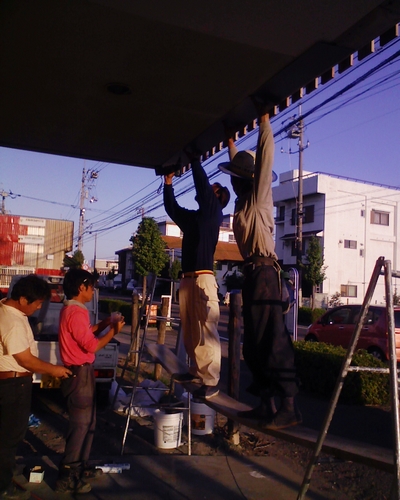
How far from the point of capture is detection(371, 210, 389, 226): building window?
4438 centimetres

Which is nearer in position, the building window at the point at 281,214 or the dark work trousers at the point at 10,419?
the dark work trousers at the point at 10,419

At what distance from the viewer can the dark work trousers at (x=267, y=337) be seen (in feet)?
11.1

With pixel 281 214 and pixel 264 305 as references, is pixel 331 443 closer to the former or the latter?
pixel 264 305

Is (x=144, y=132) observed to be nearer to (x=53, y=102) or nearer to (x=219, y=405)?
(x=53, y=102)

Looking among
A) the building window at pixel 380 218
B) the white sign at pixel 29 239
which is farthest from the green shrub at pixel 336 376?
the building window at pixel 380 218

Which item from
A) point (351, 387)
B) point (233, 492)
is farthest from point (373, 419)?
point (233, 492)

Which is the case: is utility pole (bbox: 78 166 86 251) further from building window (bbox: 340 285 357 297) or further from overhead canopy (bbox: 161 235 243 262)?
building window (bbox: 340 285 357 297)

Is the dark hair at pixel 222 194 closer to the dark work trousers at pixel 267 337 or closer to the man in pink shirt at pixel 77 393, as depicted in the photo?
the dark work trousers at pixel 267 337

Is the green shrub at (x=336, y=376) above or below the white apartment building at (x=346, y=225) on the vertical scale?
below

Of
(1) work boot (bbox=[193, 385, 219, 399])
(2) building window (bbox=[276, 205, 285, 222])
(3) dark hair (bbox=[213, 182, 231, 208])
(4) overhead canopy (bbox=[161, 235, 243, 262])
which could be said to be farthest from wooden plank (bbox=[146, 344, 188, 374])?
(4) overhead canopy (bbox=[161, 235, 243, 262])

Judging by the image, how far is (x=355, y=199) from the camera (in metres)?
43.1

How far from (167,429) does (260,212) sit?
3200 mm

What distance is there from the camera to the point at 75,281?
14.7ft

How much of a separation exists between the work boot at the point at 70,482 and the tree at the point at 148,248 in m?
21.3
